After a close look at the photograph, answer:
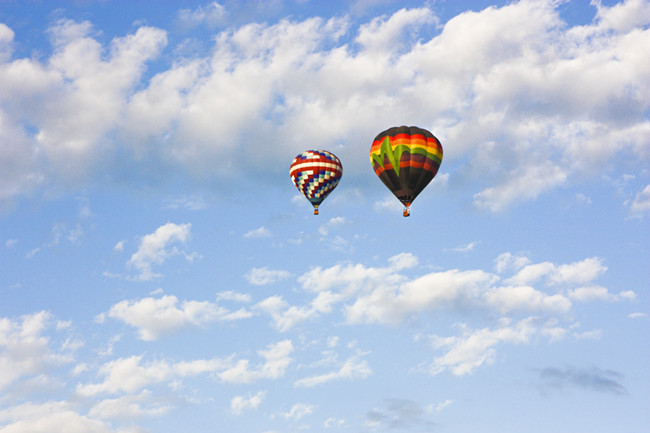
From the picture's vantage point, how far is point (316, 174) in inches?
3967

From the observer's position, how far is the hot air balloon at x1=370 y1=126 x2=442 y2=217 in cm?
9075

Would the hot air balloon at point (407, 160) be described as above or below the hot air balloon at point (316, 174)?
below

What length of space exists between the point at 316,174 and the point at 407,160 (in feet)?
45.3

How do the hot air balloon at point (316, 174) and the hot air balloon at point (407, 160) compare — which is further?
the hot air balloon at point (316, 174)

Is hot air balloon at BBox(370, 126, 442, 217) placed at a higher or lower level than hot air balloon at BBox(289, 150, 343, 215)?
lower

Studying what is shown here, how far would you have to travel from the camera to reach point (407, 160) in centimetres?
9069

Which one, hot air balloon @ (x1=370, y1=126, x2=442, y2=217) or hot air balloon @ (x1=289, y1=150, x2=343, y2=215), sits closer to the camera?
hot air balloon @ (x1=370, y1=126, x2=442, y2=217)

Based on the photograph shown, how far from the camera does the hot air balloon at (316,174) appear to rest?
331 ft

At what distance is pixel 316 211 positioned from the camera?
102 m

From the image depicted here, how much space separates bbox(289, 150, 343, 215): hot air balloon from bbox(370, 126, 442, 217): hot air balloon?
9612mm

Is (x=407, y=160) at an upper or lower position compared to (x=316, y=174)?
lower

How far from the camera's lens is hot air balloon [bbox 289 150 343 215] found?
10088 cm

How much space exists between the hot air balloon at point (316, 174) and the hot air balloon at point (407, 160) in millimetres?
9612

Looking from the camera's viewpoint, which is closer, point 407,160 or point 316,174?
point 407,160
